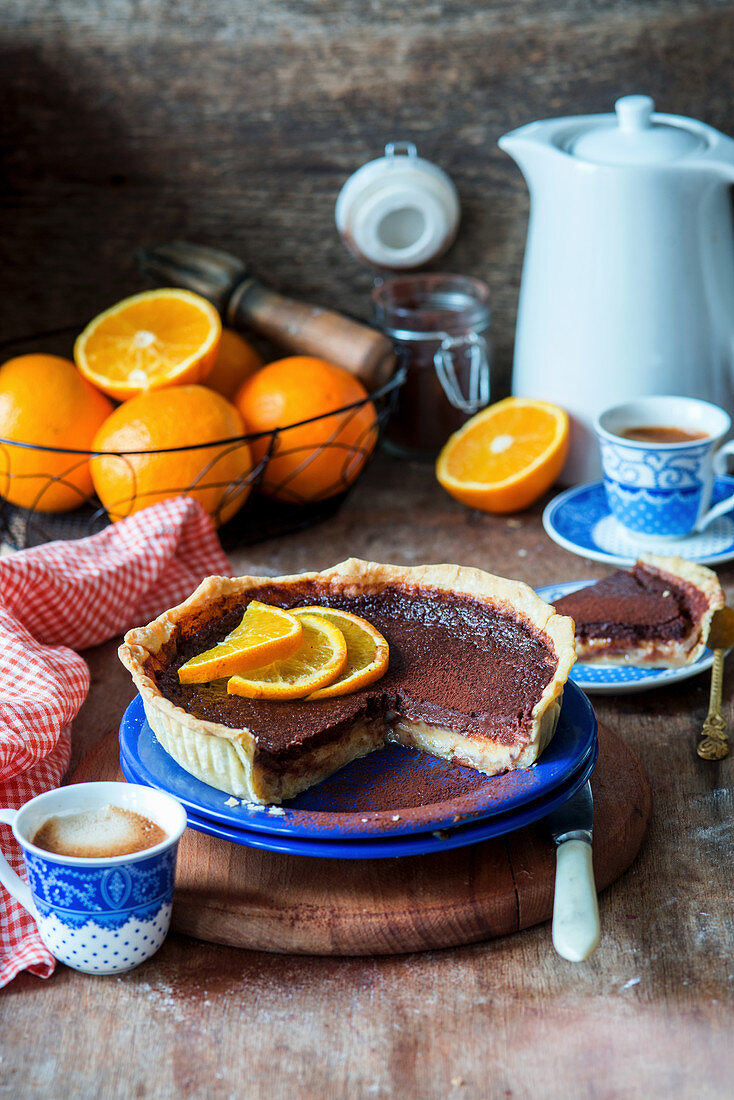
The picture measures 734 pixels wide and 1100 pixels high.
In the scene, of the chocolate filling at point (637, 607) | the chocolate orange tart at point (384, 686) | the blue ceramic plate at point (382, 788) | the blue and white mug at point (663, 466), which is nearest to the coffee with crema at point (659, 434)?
the blue and white mug at point (663, 466)

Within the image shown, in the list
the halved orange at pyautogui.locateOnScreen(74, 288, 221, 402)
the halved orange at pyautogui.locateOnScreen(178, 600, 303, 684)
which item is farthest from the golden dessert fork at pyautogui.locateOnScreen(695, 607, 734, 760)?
the halved orange at pyautogui.locateOnScreen(74, 288, 221, 402)

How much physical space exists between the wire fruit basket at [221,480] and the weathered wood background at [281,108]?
0.54 m

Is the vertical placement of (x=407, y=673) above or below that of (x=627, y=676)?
above

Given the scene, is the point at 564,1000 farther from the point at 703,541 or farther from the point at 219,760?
the point at 703,541

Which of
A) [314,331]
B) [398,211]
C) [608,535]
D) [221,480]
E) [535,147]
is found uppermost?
[535,147]

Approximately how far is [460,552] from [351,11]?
3.71 ft

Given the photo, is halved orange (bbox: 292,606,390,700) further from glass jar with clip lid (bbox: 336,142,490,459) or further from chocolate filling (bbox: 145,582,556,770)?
glass jar with clip lid (bbox: 336,142,490,459)

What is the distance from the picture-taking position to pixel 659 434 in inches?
74.0

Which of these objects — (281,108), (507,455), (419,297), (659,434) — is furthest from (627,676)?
(281,108)

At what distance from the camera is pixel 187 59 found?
2.25 m

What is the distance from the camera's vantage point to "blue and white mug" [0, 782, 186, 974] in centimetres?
97

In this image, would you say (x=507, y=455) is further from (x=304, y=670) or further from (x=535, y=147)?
(x=304, y=670)

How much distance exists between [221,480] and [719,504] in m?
0.85

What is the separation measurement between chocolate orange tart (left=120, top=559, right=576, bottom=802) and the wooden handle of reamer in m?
0.72
